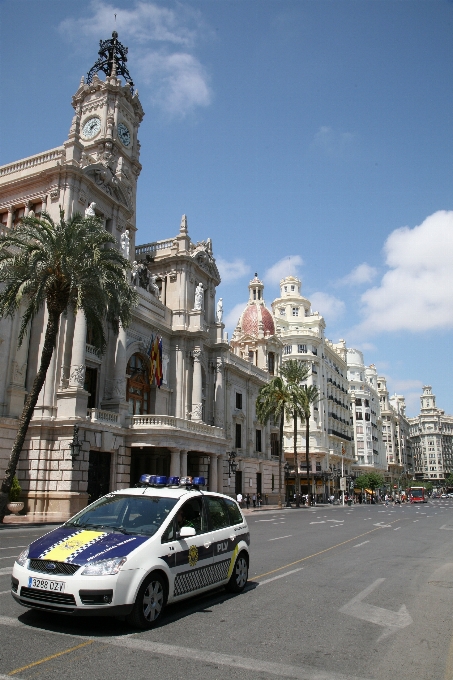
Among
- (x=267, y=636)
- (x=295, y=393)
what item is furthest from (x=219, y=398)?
(x=267, y=636)

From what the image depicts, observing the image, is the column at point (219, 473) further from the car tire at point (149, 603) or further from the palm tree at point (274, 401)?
the car tire at point (149, 603)

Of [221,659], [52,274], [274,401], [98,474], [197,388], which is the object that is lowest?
[221,659]

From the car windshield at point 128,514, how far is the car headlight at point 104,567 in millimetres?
838

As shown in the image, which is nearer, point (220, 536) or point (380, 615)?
point (380, 615)

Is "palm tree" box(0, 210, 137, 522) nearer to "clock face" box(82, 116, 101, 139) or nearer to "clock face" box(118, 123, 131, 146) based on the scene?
"clock face" box(82, 116, 101, 139)

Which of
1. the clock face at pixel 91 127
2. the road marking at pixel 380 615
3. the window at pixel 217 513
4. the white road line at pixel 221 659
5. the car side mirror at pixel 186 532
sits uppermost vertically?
the clock face at pixel 91 127

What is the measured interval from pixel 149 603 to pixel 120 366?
98.7ft

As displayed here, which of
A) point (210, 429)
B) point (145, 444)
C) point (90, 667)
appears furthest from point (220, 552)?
point (210, 429)

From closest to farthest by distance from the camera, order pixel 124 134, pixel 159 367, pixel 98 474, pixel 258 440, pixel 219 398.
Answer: pixel 98 474, pixel 159 367, pixel 124 134, pixel 219 398, pixel 258 440

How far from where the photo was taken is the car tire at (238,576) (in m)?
9.16

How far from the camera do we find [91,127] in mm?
46938

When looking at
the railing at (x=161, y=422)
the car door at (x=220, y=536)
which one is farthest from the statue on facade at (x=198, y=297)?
the car door at (x=220, y=536)

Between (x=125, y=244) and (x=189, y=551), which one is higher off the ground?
(x=125, y=244)

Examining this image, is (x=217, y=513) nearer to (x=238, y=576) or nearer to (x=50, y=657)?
(x=238, y=576)
